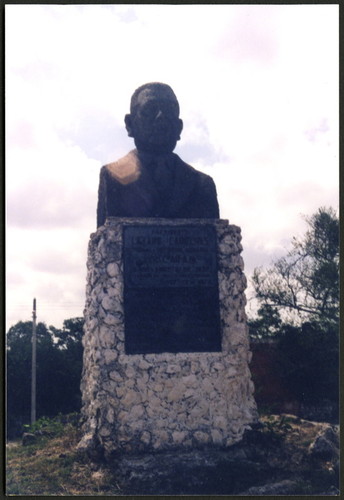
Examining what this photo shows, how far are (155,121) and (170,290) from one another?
233 cm

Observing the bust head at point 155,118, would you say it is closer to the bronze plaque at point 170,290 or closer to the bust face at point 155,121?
the bust face at point 155,121

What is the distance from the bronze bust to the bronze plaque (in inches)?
17.0

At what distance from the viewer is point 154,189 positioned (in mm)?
8219

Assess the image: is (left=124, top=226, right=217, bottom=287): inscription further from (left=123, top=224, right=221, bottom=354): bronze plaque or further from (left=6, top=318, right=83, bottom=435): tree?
(left=6, top=318, right=83, bottom=435): tree

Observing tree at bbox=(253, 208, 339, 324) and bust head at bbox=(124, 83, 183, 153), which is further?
tree at bbox=(253, 208, 339, 324)

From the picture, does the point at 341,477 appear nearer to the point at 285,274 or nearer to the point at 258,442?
the point at 258,442

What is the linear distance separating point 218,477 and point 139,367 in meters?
1.54

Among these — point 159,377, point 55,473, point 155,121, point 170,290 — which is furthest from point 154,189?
point 55,473

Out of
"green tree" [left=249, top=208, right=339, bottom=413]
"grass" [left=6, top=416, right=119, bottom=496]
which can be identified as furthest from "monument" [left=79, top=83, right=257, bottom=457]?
"green tree" [left=249, top=208, right=339, bottom=413]

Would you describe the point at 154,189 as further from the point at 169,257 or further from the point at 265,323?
the point at 265,323

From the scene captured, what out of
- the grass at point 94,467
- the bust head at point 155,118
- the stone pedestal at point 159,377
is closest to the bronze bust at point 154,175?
the bust head at point 155,118

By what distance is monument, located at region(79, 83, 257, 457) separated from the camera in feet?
23.8

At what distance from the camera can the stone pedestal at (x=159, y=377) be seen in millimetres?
7195

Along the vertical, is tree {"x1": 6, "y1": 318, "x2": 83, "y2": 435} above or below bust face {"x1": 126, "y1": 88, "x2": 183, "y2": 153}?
below
